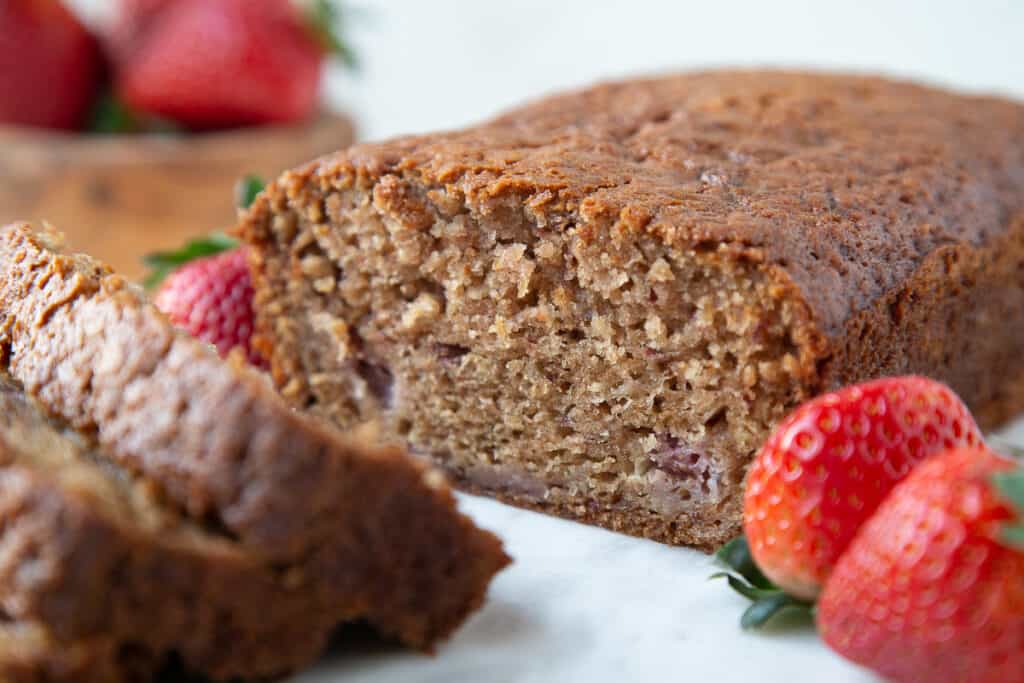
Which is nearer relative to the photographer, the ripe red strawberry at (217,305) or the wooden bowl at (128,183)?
the ripe red strawberry at (217,305)

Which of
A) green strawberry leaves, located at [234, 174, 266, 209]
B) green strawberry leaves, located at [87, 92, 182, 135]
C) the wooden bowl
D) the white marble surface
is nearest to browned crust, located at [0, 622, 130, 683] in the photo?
the white marble surface

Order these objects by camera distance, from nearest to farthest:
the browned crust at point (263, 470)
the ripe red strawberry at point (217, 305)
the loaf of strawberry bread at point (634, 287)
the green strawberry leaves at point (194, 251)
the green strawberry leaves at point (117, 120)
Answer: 1. the browned crust at point (263, 470)
2. the loaf of strawberry bread at point (634, 287)
3. the ripe red strawberry at point (217, 305)
4. the green strawberry leaves at point (194, 251)
5. the green strawberry leaves at point (117, 120)

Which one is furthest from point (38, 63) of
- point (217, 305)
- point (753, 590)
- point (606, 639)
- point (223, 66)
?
point (753, 590)

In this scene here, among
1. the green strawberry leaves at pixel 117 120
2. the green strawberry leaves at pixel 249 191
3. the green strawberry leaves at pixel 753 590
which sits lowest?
the green strawberry leaves at pixel 753 590

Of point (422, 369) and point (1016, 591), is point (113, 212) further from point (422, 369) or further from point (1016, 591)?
point (1016, 591)

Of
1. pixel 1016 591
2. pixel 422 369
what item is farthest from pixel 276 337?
pixel 1016 591

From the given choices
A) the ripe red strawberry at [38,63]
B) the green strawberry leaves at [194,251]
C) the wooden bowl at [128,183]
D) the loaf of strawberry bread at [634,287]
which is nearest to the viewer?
the loaf of strawberry bread at [634,287]

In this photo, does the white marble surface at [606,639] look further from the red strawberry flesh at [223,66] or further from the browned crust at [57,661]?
the red strawberry flesh at [223,66]

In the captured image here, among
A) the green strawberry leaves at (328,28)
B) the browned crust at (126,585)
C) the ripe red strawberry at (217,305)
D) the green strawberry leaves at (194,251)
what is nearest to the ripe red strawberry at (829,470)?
the browned crust at (126,585)
